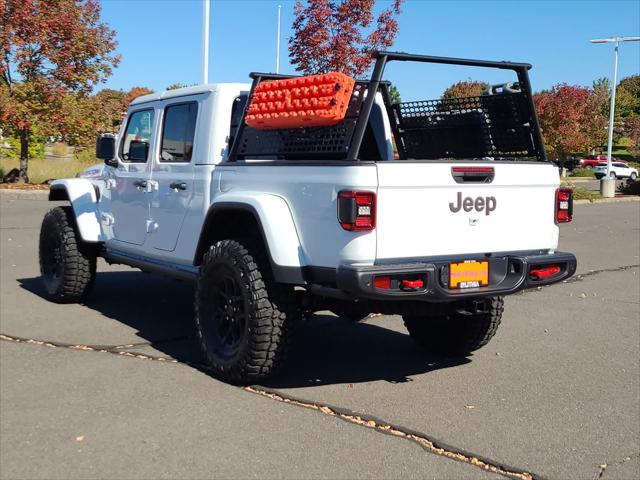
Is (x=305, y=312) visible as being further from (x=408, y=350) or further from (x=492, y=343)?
(x=492, y=343)

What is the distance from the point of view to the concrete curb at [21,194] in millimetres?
19594

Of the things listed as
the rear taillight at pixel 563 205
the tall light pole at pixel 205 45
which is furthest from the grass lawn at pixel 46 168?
the rear taillight at pixel 563 205

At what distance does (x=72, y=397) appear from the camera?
4.46 metres

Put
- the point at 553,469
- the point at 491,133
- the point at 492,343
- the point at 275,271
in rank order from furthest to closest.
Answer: the point at 492,343
the point at 491,133
the point at 275,271
the point at 553,469

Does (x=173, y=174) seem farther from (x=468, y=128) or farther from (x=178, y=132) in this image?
(x=468, y=128)

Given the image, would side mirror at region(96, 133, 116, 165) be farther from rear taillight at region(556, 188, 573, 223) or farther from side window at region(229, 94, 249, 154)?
rear taillight at region(556, 188, 573, 223)

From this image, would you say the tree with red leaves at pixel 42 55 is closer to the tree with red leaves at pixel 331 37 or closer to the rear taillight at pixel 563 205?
the tree with red leaves at pixel 331 37

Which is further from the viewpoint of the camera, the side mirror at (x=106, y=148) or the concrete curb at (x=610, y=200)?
the concrete curb at (x=610, y=200)

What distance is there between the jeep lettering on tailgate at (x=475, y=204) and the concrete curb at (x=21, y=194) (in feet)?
56.9

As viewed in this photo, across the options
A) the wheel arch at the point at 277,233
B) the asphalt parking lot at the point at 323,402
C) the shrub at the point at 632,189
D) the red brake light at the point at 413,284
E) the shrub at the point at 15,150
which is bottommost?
the asphalt parking lot at the point at 323,402

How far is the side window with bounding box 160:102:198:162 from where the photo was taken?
564 cm

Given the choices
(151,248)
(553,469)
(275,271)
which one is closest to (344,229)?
(275,271)

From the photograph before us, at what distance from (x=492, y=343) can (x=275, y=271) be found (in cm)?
249

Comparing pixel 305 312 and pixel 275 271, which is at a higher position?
pixel 275 271
